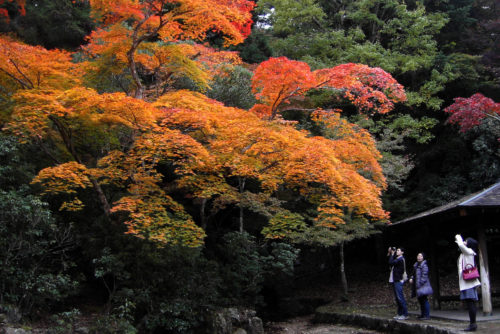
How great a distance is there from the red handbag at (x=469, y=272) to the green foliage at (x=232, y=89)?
928cm

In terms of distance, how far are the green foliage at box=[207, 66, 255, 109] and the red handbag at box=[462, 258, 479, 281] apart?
9.28m

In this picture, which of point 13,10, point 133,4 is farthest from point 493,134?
point 13,10

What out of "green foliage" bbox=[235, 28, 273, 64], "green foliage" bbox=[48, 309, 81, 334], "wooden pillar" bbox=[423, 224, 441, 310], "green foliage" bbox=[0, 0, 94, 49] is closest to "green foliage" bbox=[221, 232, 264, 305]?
"green foliage" bbox=[48, 309, 81, 334]

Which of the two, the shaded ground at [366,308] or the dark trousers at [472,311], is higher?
the dark trousers at [472,311]

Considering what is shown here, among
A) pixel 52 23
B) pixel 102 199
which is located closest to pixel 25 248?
pixel 102 199

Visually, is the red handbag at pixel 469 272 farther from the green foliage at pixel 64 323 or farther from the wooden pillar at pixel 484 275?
the green foliage at pixel 64 323

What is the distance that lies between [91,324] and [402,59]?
14744 mm

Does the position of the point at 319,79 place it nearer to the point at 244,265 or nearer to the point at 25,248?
the point at 244,265

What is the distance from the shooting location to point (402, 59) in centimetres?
1602

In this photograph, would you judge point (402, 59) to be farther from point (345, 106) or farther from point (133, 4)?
point (133, 4)

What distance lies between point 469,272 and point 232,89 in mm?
9630

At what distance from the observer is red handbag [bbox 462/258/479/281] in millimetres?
5219

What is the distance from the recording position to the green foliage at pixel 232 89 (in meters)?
13.1

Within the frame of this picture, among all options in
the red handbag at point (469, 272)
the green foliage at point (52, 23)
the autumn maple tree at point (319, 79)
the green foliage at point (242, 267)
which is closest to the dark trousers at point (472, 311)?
the red handbag at point (469, 272)
